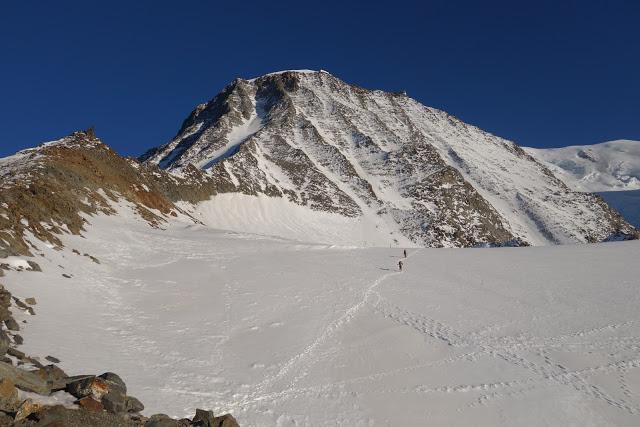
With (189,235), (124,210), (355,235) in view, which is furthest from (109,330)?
(355,235)

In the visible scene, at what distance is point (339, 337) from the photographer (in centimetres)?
1614

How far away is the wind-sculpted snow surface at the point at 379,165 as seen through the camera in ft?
282

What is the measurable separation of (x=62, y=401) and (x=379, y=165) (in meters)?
104

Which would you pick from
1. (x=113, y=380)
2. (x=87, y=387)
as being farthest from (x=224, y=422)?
(x=87, y=387)

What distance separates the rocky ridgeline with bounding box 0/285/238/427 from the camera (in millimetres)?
7359

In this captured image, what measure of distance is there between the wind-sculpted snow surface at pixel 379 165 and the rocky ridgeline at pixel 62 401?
54.6 meters

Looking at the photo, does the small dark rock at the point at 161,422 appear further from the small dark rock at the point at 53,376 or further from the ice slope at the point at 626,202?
the ice slope at the point at 626,202

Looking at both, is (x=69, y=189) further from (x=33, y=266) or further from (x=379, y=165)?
(x=379, y=165)

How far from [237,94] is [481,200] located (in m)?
77.5

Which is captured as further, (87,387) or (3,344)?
(3,344)

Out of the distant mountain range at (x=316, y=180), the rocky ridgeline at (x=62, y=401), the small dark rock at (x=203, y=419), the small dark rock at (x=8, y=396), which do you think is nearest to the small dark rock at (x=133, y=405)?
the rocky ridgeline at (x=62, y=401)

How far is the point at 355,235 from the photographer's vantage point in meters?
77.9

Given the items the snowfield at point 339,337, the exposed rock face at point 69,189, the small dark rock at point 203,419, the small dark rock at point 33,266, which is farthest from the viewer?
the exposed rock face at point 69,189

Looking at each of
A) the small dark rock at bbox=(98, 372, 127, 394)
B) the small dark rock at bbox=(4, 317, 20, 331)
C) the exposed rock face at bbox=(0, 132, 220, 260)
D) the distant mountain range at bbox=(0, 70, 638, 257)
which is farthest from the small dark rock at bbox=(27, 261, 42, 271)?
the small dark rock at bbox=(98, 372, 127, 394)
